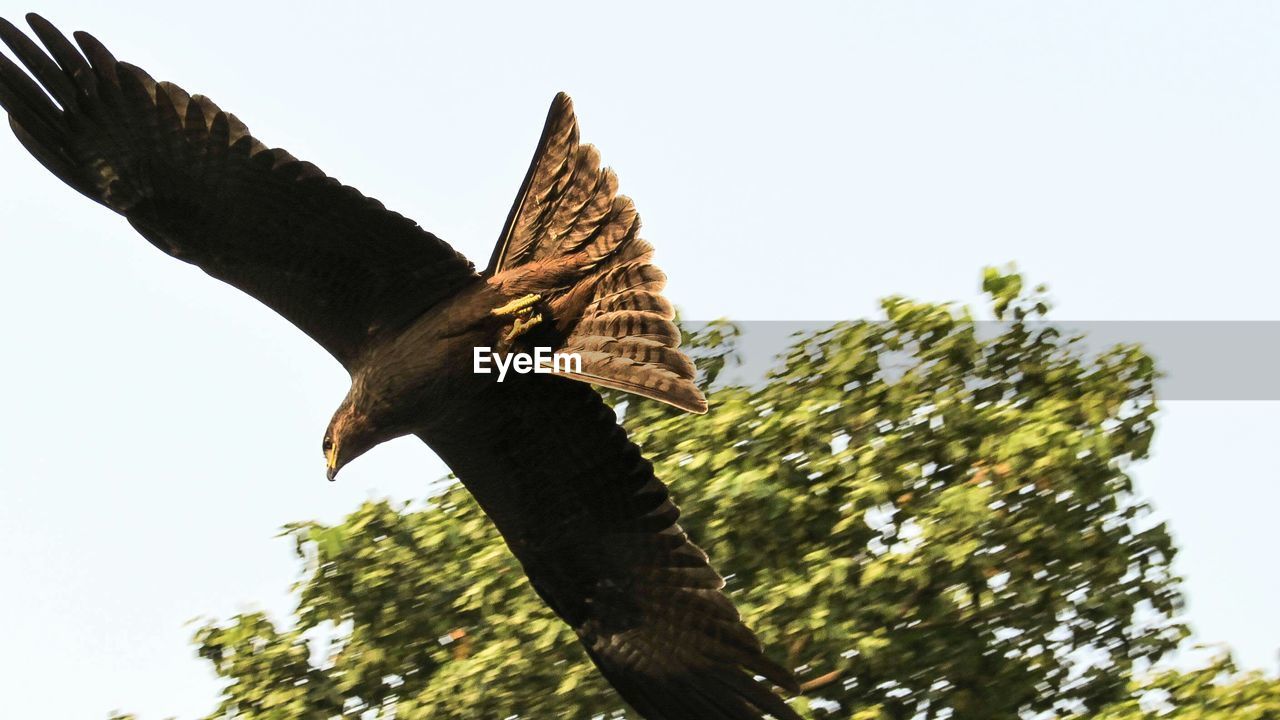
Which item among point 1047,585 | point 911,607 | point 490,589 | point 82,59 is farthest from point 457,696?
point 82,59

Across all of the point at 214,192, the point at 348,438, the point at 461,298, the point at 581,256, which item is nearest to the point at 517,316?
the point at 461,298

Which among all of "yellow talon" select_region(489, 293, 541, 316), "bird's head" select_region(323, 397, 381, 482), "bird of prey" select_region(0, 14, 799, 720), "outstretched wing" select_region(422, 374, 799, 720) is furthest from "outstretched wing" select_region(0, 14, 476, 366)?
"outstretched wing" select_region(422, 374, 799, 720)

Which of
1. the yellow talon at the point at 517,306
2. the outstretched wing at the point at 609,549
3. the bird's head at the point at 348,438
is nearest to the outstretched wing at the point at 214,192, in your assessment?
the yellow talon at the point at 517,306

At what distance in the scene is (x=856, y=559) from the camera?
1028 cm

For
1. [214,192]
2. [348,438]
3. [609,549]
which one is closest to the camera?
[214,192]

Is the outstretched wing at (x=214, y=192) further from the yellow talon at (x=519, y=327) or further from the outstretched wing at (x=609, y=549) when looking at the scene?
the outstretched wing at (x=609, y=549)

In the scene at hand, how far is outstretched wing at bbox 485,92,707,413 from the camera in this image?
339 inches

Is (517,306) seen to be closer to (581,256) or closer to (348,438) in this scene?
(581,256)

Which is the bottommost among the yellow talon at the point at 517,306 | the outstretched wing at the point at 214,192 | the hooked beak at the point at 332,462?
the hooked beak at the point at 332,462

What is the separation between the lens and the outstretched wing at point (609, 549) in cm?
902

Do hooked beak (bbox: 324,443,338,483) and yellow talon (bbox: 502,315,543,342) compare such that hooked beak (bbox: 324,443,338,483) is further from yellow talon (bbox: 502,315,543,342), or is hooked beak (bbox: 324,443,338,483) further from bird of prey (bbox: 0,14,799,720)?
yellow talon (bbox: 502,315,543,342)

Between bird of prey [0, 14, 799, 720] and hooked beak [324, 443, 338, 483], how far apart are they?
0.05 ft

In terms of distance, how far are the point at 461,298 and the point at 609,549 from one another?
1315 millimetres

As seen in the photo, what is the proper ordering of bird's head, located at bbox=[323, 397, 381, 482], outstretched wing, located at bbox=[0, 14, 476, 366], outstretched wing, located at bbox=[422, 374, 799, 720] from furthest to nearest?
1. outstretched wing, located at bbox=[422, 374, 799, 720]
2. bird's head, located at bbox=[323, 397, 381, 482]
3. outstretched wing, located at bbox=[0, 14, 476, 366]
